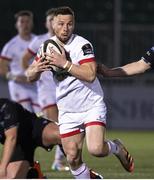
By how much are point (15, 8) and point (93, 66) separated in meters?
14.4

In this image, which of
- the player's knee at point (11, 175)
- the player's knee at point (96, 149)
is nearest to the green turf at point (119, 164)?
the player's knee at point (96, 149)

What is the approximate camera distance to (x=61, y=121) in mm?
10117

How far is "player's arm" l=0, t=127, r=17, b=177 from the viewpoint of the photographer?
30.3 feet

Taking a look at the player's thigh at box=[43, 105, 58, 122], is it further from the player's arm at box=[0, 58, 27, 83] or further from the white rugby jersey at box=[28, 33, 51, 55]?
the player's arm at box=[0, 58, 27, 83]

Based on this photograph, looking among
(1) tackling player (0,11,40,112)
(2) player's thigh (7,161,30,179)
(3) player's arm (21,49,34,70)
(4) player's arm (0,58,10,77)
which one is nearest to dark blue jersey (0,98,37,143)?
(2) player's thigh (7,161,30,179)

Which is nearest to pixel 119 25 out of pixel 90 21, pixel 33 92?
pixel 90 21

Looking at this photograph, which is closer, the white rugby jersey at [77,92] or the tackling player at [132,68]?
the white rugby jersey at [77,92]

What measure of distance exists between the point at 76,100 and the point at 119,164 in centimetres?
365

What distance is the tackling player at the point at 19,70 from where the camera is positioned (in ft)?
51.9

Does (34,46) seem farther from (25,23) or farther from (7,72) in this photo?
(7,72)

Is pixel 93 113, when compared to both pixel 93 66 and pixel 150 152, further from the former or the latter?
pixel 150 152

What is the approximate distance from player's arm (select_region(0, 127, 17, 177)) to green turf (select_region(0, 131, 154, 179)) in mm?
2216

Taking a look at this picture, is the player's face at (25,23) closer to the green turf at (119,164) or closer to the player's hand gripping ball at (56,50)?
the green turf at (119,164)

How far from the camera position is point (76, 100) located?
9.99 metres
